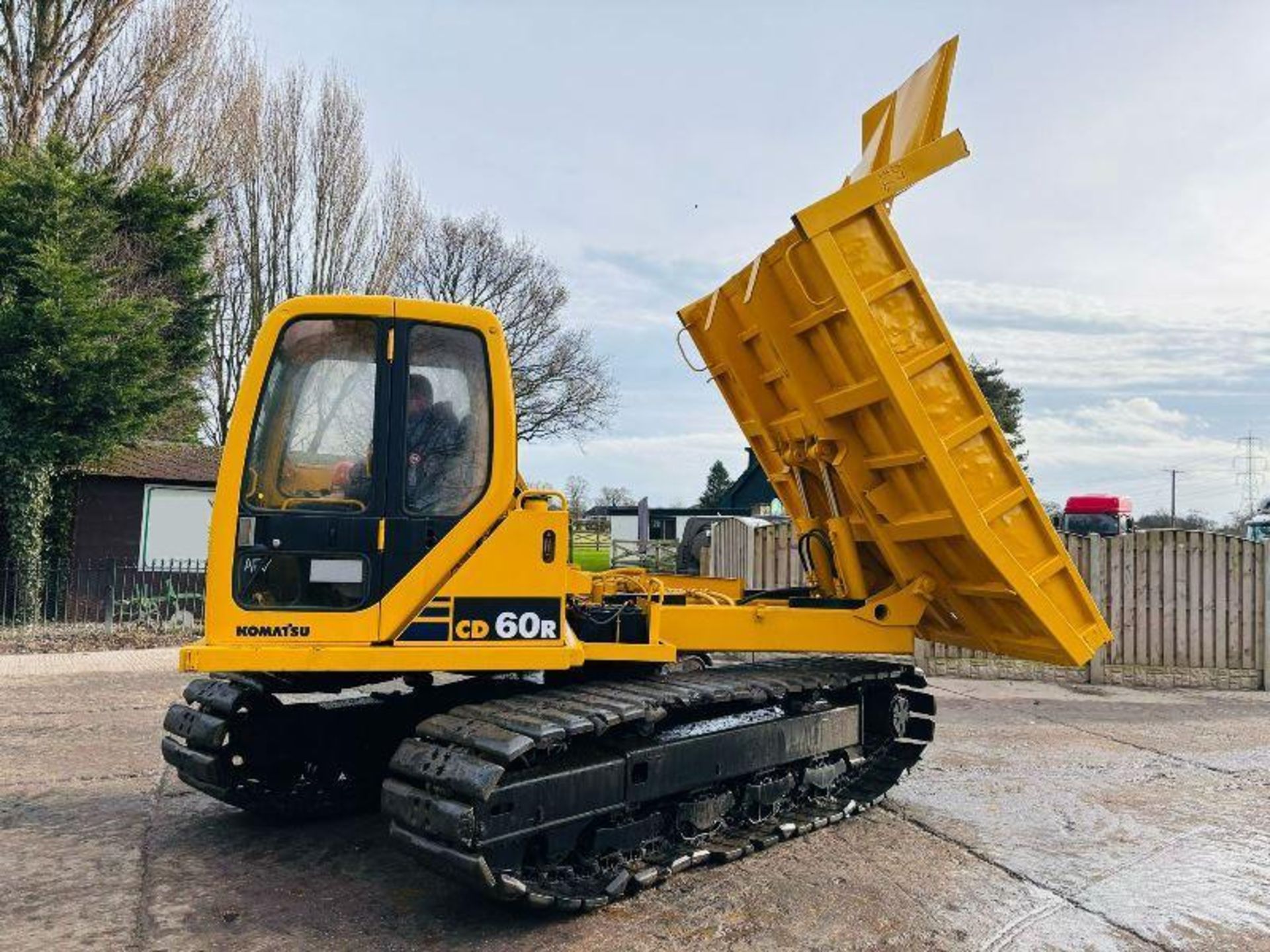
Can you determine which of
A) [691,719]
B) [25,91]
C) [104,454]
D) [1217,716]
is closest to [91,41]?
[25,91]

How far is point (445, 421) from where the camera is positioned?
15.4 feet

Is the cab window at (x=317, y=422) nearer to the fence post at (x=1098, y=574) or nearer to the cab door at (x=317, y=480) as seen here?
the cab door at (x=317, y=480)

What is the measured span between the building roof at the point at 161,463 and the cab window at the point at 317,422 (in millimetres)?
14524

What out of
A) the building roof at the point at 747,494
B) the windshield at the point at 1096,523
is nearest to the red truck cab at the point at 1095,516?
the windshield at the point at 1096,523

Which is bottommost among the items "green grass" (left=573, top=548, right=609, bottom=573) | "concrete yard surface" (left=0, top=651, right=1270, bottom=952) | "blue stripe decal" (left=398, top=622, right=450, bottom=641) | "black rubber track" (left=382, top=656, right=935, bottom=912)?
"concrete yard surface" (left=0, top=651, right=1270, bottom=952)

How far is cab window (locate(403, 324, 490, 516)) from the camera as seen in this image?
15.1ft

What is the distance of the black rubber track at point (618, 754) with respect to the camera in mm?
4086

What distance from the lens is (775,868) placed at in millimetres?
5090

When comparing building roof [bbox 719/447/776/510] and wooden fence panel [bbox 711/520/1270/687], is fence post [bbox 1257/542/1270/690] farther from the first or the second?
building roof [bbox 719/447/776/510]

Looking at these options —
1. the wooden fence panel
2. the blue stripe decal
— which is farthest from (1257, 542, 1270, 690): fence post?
the blue stripe decal

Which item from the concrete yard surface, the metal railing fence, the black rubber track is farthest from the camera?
the metal railing fence

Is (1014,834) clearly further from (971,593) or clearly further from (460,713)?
(460,713)

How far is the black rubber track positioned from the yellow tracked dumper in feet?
0.06

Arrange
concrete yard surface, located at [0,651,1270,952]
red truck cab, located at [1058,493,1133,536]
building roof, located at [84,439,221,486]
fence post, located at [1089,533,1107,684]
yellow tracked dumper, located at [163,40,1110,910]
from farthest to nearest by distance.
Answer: red truck cab, located at [1058,493,1133,536] → building roof, located at [84,439,221,486] → fence post, located at [1089,533,1107,684] → yellow tracked dumper, located at [163,40,1110,910] → concrete yard surface, located at [0,651,1270,952]
